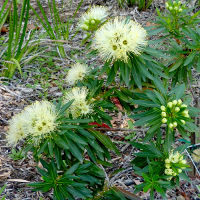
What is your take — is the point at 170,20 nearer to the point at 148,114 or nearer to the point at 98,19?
the point at 98,19

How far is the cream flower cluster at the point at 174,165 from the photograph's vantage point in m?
1.84

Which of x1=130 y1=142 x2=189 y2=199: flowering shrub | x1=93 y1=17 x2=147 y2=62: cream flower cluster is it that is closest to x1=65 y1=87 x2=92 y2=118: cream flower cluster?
x1=93 y1=17 x2=147 y2=62: cream flower cluster

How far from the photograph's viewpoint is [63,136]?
1.83 m

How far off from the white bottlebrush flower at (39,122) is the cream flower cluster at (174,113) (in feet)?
2.12

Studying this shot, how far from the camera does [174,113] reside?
5.77 feet

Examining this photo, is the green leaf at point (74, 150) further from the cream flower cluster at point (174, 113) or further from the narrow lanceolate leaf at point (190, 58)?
the narrow lanceolate leaf at point (190, 58)

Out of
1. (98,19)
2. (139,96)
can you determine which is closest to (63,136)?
(139,96)

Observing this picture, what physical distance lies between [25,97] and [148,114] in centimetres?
220

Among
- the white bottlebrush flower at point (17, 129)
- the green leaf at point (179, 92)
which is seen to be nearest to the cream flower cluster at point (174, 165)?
the green leaf at point (179, 92)

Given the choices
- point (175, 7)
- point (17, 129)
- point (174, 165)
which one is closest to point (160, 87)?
point (174, 165)

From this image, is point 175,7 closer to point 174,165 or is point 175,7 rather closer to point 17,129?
point 174,165

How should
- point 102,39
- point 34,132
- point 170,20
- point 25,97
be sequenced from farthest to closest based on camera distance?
point 25,97
point 170,20
point 102,39
point 34,132

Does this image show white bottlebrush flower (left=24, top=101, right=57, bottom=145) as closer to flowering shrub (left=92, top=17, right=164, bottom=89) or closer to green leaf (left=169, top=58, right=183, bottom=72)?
flowering shrub (left=92, top=17, right=164, bottom=89)

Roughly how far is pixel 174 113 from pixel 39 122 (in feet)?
2.57
